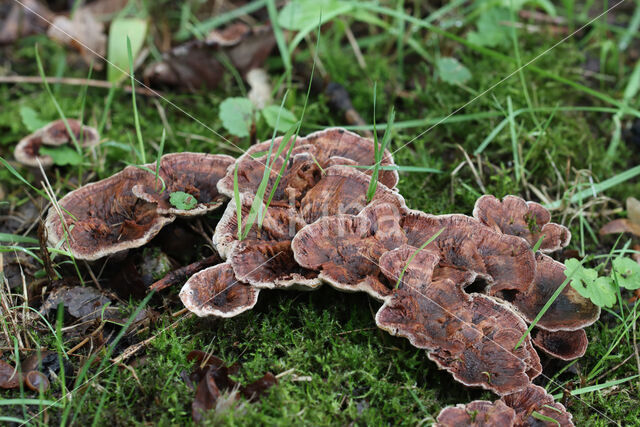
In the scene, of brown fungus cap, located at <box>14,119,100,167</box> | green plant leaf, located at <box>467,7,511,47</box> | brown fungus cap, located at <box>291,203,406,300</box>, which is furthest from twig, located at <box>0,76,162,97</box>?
green plant leaf, located at <box>467,7,511,47</box>

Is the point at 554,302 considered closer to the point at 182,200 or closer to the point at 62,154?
the point at 182,200

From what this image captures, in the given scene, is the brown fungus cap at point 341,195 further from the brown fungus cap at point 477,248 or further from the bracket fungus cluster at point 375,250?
the brown fungus cap at point 477,248

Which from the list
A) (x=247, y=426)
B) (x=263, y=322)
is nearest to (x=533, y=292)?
(x=263, y=322)

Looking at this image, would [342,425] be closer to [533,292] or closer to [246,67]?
[533,292]

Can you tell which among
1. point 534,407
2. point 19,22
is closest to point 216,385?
point 534,407

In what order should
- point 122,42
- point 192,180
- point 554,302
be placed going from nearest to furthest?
point 554,302 < point 192,180 < point 122,42

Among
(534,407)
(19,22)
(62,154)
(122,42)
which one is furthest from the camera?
(19,22)
